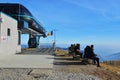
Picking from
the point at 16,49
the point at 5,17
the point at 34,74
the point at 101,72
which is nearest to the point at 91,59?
the point at 101,72

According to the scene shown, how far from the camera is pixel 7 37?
3116 cm

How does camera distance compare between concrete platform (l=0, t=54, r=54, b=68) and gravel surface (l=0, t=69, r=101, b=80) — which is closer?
gravel surface (l=0, t=69, r=101, b=80)

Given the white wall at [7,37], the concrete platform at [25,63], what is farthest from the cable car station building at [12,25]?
the concrete platform at [25,63]

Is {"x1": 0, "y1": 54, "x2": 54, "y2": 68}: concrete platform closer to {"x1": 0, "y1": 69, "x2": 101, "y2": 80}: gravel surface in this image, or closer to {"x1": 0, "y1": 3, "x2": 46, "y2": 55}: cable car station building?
{"x1": 0, "y1": 3, "x2": 46, "y2": 55}: cable car station building

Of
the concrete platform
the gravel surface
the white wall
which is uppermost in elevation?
the white wall

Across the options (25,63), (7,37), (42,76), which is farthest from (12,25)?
(42,76)

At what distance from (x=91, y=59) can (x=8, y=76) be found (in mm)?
8987

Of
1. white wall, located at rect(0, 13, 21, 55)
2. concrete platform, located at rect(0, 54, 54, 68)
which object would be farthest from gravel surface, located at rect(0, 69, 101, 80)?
white wall, located at rect(0, 13, 21, 55)

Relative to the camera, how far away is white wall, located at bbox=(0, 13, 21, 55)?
2877cm

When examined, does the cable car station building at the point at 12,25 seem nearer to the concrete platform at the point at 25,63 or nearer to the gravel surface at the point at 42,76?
the concrete platform at the point at 25,63

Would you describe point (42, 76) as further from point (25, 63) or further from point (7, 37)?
point (7, 37)

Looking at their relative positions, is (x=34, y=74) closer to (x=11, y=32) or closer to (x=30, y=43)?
(x=11, y=32)

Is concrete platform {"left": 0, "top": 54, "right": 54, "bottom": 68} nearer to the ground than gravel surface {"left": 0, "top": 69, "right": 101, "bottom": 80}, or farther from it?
farther from it

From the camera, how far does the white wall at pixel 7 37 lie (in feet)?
94.4
